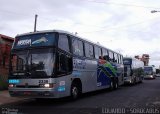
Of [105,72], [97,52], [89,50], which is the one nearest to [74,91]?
[89,50]

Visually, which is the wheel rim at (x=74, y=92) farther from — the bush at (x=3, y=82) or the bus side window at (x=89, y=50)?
the bush at (x=3, y=82)

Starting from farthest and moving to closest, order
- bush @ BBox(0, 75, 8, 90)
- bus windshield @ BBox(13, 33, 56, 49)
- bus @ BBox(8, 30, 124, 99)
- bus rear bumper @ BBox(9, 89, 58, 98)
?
1. bush @ BBox(0, 75, 8, 90)
2. bus windshield @ BBox(13, 33, 56, 49)
3. bus @ BBox(8, 30, 124, 99)
4. bus rear bumper @ BBox(9, 89, 58, 98)

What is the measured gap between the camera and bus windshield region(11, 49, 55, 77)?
15625mm

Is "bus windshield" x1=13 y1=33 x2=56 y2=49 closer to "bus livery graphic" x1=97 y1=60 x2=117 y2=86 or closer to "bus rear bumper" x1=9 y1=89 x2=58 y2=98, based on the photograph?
"bus rear bumper" x1=9 y1=89 x2=58 y2=98

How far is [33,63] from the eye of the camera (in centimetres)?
1594

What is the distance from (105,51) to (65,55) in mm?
8641

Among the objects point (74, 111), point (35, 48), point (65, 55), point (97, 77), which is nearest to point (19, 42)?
point (35, 48)

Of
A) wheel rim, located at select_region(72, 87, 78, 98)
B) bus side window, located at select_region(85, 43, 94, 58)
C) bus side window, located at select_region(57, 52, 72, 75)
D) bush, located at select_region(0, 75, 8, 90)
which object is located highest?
bus side window, located at select_region(85, 43, 94, 58)

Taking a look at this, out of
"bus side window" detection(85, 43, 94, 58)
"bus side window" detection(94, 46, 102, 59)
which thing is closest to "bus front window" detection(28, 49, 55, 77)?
"bus side window" detection(85, 43, 94, 58)

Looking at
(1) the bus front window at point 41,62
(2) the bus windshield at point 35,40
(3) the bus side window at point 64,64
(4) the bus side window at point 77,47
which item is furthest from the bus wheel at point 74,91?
(2) the bus windshield at point 35,40

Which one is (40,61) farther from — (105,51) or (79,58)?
(105,51)

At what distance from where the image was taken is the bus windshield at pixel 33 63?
15625 millimetres

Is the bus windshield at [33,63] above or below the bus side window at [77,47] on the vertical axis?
below

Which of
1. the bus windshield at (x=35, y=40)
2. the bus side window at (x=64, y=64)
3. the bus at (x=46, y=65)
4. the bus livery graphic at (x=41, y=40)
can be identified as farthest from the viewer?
the bus livery graphic at (x=41, y=40)
